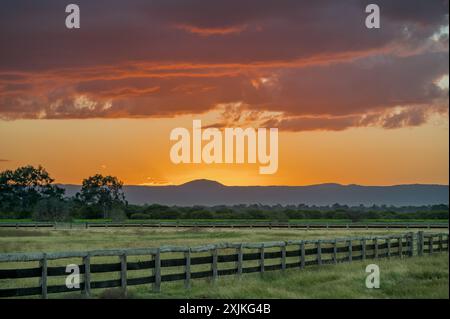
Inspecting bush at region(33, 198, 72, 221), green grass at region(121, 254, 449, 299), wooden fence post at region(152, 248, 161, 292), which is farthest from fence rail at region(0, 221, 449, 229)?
wooden fence post at region(152, 248, 161, 292)

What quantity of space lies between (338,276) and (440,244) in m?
18.2

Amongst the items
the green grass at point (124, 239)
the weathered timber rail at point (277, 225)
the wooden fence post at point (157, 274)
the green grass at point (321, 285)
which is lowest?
the green grass at point (124, 239)

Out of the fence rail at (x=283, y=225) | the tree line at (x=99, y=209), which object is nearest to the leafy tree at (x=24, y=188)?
the tree line at (x=99, y=209)

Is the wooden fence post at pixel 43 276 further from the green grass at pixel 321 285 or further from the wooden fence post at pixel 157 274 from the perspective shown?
the wooden fence post at pixel 157 274

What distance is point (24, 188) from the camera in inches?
6821

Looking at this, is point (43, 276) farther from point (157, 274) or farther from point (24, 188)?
point (24, 188)

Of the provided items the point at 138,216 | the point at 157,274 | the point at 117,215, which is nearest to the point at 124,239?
the point at 157,274

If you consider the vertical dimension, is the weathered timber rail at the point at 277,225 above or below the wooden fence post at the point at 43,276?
below

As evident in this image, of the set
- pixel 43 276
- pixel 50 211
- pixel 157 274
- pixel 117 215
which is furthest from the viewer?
pixel 50 211

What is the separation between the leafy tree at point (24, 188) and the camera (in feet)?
559
